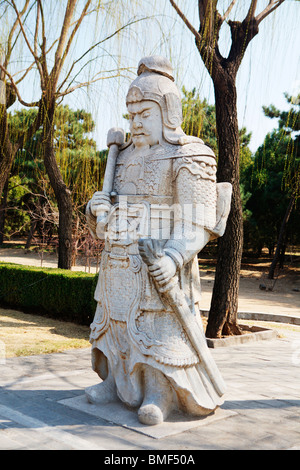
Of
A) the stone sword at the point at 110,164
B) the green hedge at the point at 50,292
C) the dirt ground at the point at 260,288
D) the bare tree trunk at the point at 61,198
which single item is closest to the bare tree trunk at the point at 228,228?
the green hedge at the point at 50,292

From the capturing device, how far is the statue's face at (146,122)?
12.1 feet

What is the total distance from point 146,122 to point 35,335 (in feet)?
15.7

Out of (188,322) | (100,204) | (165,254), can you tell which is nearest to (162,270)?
(165,254)

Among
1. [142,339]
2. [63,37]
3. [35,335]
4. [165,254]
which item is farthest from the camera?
[35,335]

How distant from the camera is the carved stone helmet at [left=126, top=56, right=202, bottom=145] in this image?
12.0 feet

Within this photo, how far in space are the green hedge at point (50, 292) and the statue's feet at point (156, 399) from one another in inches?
175

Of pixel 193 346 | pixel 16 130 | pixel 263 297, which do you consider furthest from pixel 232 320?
pixel 263 297

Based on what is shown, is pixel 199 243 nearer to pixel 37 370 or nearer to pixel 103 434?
pixel 103 434

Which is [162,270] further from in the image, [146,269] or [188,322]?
[188,322]

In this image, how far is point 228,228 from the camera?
23.9 feet

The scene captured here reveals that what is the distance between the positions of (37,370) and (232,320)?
3286 mm

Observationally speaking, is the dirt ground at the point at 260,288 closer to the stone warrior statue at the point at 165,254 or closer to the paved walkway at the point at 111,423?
the paved walkway at the point at 111,423

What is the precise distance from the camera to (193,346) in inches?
141

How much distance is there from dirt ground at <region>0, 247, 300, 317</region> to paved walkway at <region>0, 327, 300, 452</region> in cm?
550
